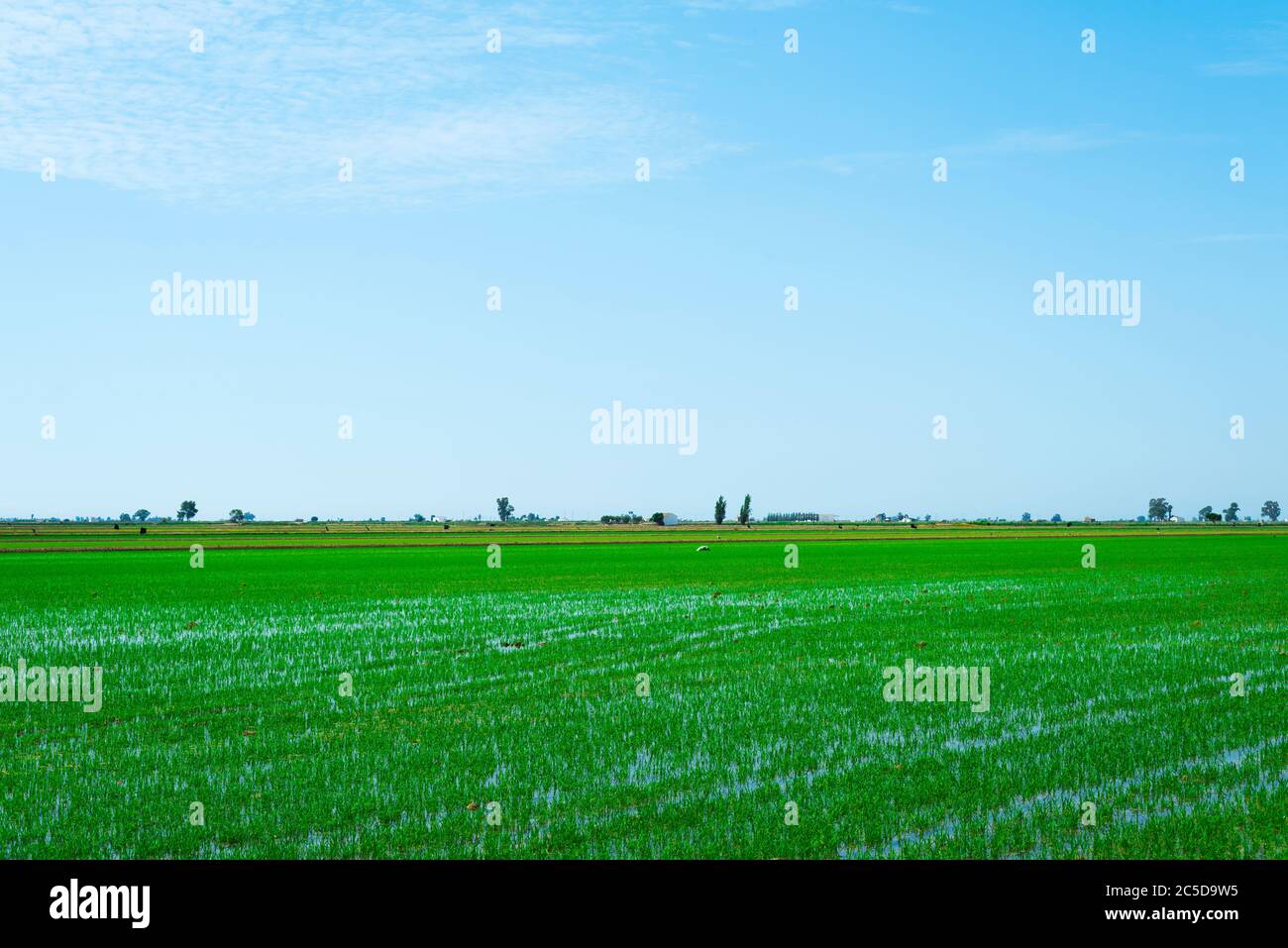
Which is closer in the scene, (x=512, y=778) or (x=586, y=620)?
(x=512, y=778)

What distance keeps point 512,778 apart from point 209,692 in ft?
29.0

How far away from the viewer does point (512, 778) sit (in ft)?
39.1

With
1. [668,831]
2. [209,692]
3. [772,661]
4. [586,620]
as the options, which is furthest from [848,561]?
[668,831]

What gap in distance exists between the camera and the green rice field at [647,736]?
9867mm

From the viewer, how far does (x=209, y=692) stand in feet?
59.1

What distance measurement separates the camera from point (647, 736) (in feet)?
47.0

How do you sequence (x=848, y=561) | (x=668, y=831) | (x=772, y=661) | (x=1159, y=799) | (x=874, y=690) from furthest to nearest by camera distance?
(x=848, y=561) → (x=772, y=661) → (x=874, y=690) → (x=1159, y=799) → (x=668, y=831)

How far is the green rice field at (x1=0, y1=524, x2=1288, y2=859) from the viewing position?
9867 mm

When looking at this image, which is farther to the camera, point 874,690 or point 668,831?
point 874,690
